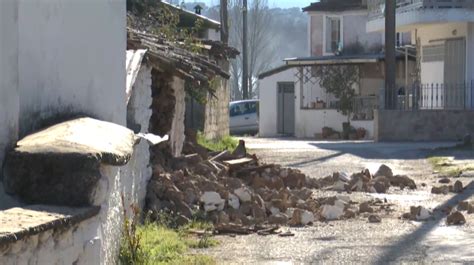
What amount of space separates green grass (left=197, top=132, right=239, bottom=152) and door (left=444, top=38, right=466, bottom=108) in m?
7.10

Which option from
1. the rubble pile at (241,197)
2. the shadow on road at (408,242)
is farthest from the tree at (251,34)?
the shadow on road at (408,242)

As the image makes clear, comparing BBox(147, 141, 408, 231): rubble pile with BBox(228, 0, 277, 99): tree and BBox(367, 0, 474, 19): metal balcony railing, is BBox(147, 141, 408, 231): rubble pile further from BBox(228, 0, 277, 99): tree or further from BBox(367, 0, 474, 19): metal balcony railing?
BBox(228, 0, 277, 99): tree

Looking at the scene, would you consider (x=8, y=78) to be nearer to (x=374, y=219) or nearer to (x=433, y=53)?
(x=374, y=219)

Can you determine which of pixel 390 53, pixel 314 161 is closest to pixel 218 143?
pixel 314 161

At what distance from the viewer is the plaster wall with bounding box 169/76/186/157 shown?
17.5 m

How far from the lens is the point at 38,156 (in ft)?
21.6

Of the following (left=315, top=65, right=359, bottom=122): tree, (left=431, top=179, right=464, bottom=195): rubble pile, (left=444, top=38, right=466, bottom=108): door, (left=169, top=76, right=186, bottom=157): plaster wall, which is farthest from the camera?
(left=315, top=65, right=359, bottom=122): tree

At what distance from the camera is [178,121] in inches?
728

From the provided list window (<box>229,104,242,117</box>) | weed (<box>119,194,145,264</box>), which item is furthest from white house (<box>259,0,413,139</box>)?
weed (<box>119,194,145,264</box>)

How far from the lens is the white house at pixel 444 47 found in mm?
31875

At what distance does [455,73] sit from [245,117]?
15.9 metres

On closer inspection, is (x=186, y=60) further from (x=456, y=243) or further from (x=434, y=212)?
(x=456, y=243)

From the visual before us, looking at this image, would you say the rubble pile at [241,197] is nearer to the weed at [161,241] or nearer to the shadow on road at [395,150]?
the weed at [161,241]

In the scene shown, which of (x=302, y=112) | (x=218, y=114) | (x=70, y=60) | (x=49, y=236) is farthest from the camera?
(x=302, y=112)
